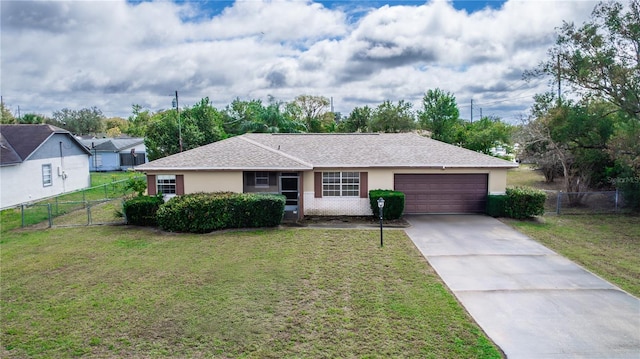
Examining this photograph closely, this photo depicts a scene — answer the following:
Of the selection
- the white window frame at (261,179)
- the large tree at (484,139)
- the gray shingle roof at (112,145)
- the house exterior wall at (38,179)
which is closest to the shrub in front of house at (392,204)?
the white window frame at (261,179)

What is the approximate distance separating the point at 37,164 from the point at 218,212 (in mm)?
15044

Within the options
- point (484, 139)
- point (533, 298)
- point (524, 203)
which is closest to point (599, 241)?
point (524, 203)

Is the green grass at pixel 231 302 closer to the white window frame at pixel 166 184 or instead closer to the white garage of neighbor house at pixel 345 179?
the white window frame at pixel 166 184

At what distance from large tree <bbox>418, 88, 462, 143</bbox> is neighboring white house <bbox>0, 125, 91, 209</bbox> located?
28.0 meters

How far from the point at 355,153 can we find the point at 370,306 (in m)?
11.0

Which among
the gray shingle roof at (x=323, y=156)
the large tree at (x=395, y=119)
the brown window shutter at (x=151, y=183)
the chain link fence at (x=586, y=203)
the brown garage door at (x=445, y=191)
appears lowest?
the chain link fence at (x=586, y=203)

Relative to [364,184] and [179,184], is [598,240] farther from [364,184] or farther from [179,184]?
[179,184]

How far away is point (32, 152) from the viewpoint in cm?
2198

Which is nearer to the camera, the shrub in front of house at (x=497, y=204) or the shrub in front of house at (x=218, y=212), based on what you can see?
the shrub in front of house at (x=218, y=212)

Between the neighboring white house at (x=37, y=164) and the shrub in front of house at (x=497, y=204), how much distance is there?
76.2ft

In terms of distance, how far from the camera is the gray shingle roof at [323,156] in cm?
1598

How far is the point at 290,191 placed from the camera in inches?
677

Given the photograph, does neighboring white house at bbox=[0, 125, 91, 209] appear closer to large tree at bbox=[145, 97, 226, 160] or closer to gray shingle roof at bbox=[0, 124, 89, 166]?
gray shingle roof at bbox=[0, 124, 89, 166]

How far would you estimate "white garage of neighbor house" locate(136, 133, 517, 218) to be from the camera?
1625cm
